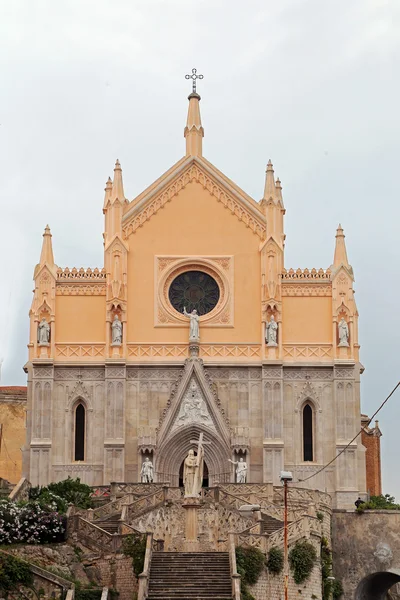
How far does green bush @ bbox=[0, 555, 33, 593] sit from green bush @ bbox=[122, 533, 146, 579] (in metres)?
3.77

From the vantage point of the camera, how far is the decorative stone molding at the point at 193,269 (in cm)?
6800

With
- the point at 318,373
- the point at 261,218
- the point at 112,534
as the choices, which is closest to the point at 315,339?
the point at 318,373

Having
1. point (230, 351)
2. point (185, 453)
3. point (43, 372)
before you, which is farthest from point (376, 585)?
point (43, 372)

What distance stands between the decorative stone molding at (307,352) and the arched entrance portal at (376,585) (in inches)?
436

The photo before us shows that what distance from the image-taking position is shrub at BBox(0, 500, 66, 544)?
5125cm

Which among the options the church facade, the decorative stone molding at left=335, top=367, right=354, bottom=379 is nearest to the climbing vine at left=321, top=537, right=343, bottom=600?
the church facade

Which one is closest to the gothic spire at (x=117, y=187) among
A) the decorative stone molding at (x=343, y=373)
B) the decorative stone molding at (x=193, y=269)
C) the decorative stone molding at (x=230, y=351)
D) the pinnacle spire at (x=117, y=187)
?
the pinnacle spire at (x=117, y=187)

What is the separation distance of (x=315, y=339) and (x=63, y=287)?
41.4 feet

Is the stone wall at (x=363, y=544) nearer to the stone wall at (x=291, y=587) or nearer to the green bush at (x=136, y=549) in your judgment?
the stone wall at (x=291, y=587)

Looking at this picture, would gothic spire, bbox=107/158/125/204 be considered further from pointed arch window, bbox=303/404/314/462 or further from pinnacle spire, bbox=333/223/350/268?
pointed arch window, bbox=303/404/314/462

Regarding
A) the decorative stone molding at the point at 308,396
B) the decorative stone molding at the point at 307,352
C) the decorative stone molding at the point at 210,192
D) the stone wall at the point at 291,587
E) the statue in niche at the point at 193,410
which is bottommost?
the stone wall at the point at 291,587

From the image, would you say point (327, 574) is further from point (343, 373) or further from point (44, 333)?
point (44, 333)

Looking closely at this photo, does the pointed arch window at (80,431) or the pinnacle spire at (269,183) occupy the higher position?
the pinnacle spire at (269,183)

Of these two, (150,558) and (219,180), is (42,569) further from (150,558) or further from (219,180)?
(219,180)
